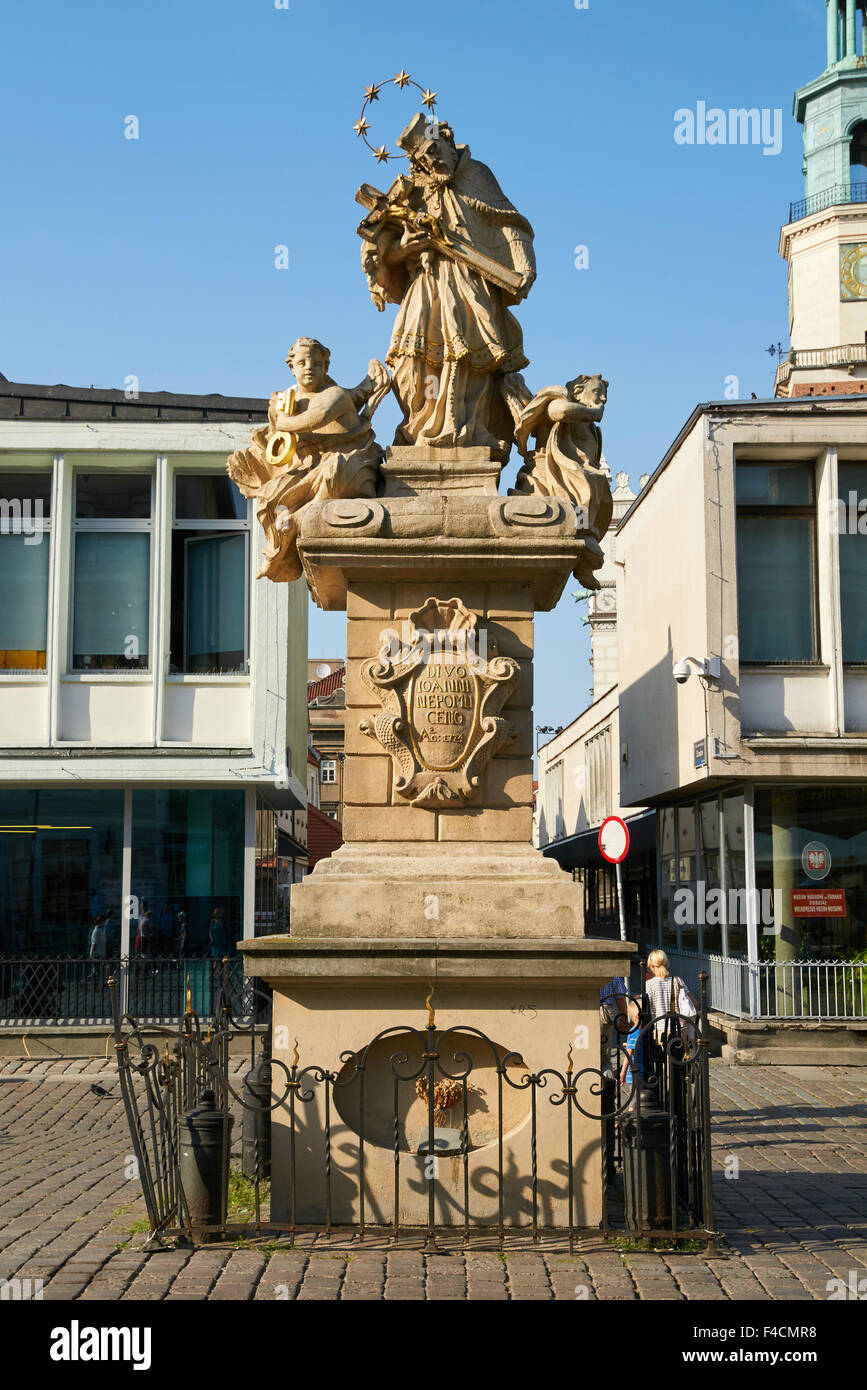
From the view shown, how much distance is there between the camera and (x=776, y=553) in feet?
66.4

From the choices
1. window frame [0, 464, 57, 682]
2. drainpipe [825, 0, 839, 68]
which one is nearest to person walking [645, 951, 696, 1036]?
window frame [0, 464, 57, 682]

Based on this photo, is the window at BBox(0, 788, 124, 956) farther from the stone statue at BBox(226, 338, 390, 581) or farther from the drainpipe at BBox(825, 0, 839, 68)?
the drainpipe at BBox(825, 0, 839, 68)

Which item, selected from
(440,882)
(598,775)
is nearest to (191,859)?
(440,882)

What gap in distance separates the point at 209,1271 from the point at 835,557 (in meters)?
15.1

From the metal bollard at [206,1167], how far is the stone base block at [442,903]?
3.73 feet

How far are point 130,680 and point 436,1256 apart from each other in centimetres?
1379

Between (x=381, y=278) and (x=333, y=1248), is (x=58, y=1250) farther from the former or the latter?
(x=381, y=278)

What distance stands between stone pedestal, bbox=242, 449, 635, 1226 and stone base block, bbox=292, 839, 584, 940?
11mm

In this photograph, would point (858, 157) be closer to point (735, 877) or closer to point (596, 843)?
point (596, 843)

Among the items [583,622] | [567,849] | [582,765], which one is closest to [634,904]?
[567,849]

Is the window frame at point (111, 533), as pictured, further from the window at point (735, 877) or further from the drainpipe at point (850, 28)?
the drainpipe at point (850, 28)

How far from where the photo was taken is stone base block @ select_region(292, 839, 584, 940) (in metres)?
8.09

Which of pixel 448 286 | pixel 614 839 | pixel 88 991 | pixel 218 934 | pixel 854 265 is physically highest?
pixel 854 265

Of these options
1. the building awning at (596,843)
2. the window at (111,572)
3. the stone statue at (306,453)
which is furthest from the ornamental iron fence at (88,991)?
the stone statue at (306,453)
